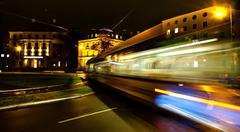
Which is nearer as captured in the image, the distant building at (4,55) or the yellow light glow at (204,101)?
the yellow light glow at (204,101)

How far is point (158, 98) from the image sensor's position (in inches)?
422

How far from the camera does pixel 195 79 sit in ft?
25.4

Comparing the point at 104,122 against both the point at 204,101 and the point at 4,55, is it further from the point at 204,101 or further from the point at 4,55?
the point at 4,55

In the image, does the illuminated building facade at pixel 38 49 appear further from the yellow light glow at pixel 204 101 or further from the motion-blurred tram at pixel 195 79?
the yellow light glow at pixel 204 101

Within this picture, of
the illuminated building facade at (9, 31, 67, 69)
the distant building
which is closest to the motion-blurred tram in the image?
the illuminated building facade at (9, 31, 67, 69)

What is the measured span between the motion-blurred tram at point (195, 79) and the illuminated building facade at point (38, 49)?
332ft

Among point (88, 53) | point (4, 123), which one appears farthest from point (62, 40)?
point (4, 123)

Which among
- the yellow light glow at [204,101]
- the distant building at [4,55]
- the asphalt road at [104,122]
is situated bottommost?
the asphalt road at [104,122]

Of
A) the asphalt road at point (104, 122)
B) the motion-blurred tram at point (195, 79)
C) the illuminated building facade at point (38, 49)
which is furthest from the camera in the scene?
the illuminated building facade at point (38, 49)

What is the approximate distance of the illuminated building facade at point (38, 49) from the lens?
111875mm

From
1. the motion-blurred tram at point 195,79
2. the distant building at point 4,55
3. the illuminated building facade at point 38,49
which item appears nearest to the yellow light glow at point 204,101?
the motion-blurred tram at point 195,79

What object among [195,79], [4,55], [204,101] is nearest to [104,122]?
[195,79]

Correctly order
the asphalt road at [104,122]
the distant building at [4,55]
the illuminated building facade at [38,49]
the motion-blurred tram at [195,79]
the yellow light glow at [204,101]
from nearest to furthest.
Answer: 1. the yellow light glow at [204,101]
2. the motion-blurred tram at [195,79]
3. the asphalt road at [104,122]
4. the illuminated building facade at [38,49]
5. the distant building at [4,55]

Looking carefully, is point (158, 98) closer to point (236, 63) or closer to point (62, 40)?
point (236, 63)
